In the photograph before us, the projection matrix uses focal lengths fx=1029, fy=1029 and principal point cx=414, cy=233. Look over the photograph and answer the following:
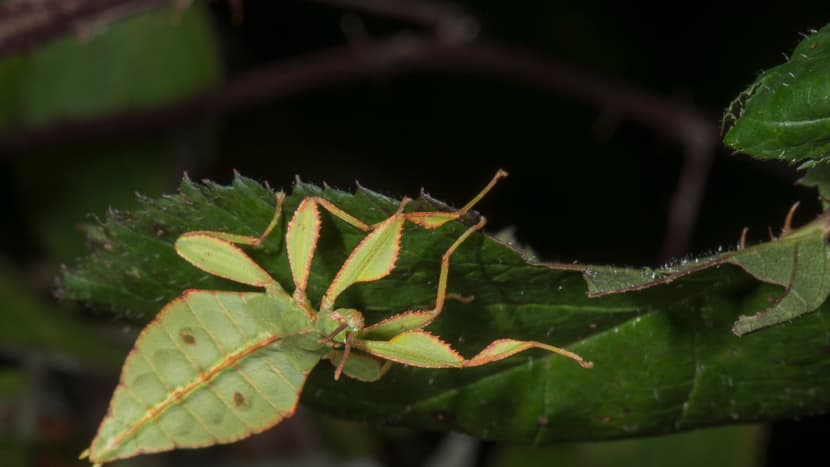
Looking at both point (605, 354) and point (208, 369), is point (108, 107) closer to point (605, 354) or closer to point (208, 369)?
point (208, 369)

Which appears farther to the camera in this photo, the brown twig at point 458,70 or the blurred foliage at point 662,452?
the brown twig at point 458,70

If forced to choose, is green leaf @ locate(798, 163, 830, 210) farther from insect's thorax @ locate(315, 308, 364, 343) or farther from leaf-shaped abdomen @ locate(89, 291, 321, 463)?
leaf-shaped abdomen @ locate(89, 291, 321, 463)

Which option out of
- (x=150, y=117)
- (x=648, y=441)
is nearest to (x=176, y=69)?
(x=150, y=117)

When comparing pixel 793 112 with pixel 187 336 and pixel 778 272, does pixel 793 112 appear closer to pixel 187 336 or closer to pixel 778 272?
pixel 778 272

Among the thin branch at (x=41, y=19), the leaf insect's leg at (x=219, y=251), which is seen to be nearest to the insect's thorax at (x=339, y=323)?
the leaf insect's leg at (x=219, y=251)

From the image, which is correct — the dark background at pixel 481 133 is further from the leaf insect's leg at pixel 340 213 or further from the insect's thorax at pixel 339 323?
the leaf insect's leg at pixel 340 213

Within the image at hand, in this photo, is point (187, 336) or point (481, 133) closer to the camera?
point (187, 336)

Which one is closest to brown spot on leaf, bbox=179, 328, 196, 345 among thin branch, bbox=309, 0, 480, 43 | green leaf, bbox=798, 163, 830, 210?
green leaf, bbox=798, 163, 830, 210

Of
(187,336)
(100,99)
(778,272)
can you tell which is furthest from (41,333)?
(778,272)
